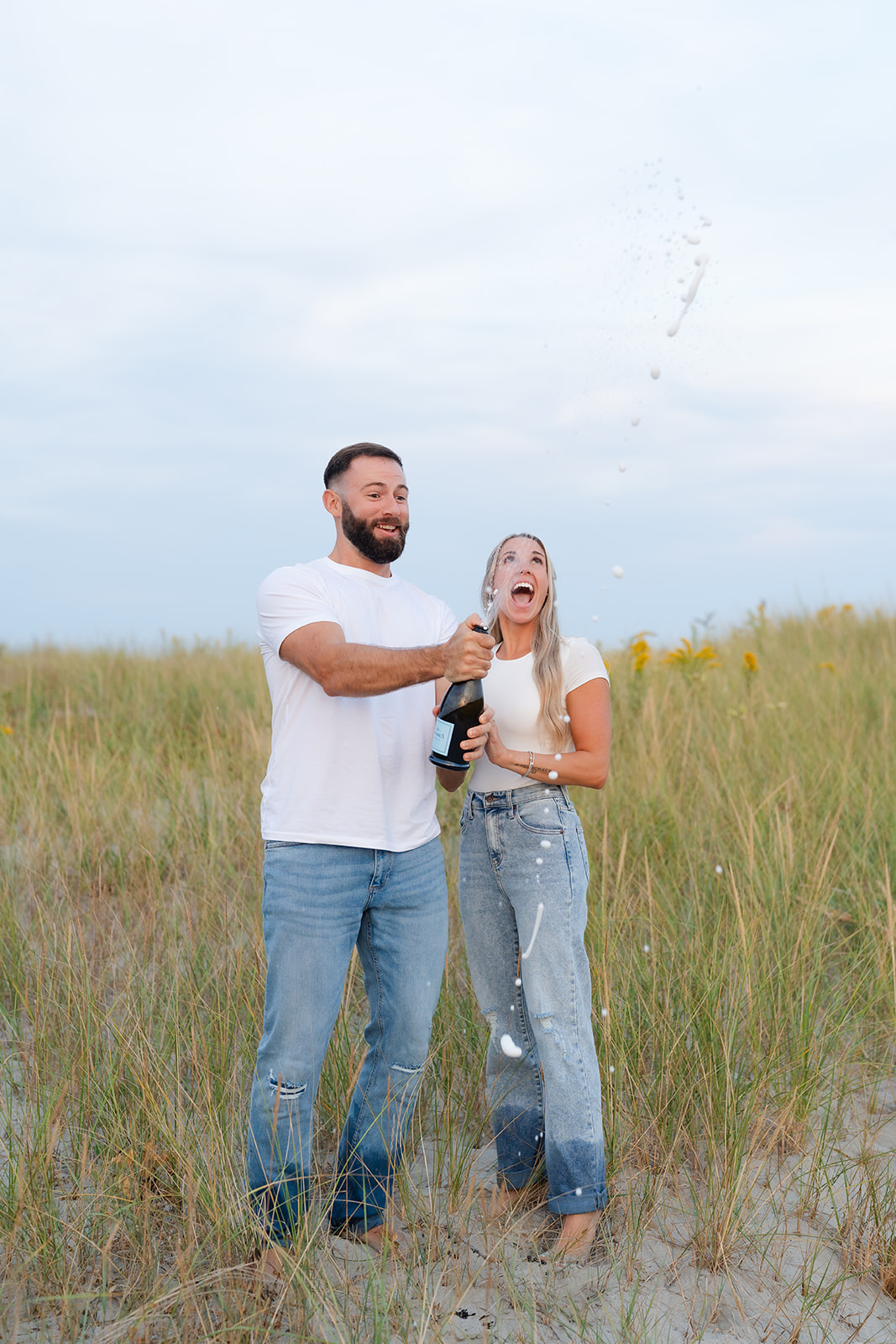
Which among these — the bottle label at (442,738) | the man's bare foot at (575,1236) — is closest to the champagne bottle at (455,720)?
the bottle label at (442,738)

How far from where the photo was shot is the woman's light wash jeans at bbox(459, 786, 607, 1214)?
295 cm

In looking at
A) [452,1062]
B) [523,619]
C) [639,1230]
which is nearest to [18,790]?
[452,1062]

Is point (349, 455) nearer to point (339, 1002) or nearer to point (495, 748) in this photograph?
point (495, 748)

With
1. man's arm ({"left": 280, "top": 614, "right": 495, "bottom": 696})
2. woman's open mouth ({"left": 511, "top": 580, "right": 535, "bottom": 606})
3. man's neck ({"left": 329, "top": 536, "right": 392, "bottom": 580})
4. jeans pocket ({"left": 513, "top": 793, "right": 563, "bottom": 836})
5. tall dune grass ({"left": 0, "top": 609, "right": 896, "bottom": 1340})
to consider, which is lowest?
tall dune grass ({"left": 0, "top": 609, "right": 896, "bottom": 1340})

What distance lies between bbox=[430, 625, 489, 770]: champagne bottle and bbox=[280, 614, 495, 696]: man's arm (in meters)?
0.23

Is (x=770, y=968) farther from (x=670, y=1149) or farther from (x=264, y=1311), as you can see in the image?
(x=264, y=1311)

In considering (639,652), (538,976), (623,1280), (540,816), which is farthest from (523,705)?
(639,652)

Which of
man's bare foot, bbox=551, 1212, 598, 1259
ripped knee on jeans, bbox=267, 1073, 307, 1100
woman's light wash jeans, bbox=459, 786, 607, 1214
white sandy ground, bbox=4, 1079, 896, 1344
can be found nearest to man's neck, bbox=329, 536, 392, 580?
woman's light wash jeans, bbox=459, 786, 607, 1214

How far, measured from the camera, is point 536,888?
2.98 m

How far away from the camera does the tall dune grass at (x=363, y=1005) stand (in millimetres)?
2789

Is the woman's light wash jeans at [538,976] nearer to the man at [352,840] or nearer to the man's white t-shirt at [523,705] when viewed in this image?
the man's white t-shirt at [523,705]

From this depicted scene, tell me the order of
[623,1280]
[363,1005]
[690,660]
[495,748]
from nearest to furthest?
[623,1280]
[495,748]
[363,1005]
[690,660]

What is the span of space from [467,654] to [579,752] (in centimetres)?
60

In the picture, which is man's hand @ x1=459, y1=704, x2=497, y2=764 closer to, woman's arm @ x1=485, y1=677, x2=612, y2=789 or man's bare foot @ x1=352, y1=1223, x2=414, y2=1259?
woman's arm @ x1=485, y1=677, x2=612, y2=789
